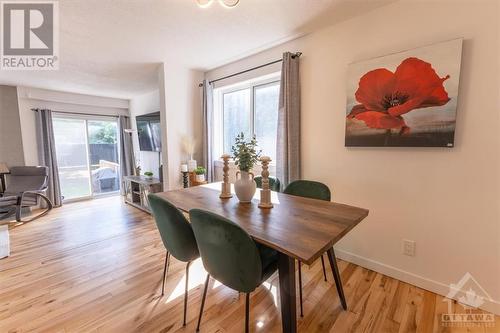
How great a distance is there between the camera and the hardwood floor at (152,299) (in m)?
1.54

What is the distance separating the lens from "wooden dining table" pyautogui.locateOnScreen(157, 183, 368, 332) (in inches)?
40.8

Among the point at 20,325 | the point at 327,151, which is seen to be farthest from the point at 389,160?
the point at 20,325

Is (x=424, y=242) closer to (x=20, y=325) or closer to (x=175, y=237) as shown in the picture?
(x=175, y=237)

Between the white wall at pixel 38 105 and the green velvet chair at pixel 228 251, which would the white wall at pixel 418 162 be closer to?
the green velvet chair at pixel 228 251

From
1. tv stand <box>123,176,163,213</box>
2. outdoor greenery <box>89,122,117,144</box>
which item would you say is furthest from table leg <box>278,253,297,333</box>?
outdoor greenery <box>89,122,117,144</box>

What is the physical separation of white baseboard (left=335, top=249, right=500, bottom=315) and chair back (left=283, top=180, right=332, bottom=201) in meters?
0.84

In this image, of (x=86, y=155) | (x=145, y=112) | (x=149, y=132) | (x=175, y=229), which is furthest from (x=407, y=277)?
(x=86, y=155)

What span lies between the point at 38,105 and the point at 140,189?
2.70 metres

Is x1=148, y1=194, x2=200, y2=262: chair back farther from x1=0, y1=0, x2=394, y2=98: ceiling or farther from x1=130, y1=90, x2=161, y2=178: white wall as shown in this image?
x1=130, y1=90, x2=161, y2=178: white wall

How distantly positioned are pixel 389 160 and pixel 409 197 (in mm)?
352

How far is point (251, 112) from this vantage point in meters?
3.19

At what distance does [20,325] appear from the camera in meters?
1.57

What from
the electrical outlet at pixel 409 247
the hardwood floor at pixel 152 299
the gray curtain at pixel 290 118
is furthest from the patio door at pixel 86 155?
the electrical outlet at pixel 409 247

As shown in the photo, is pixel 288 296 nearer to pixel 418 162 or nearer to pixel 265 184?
pixel 265 184
